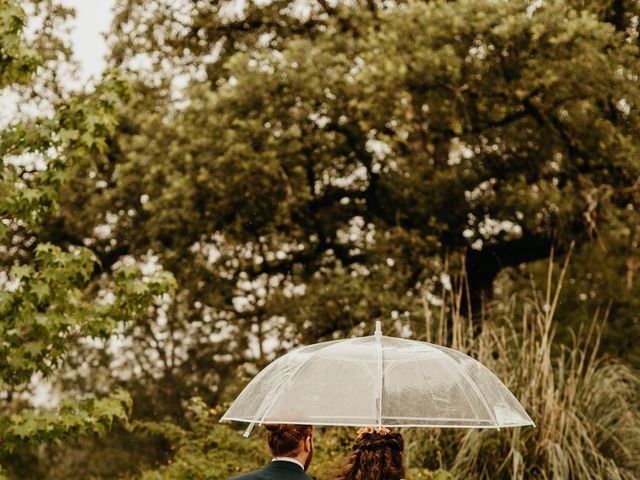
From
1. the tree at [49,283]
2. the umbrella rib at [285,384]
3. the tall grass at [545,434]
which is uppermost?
the tree at [49,283]

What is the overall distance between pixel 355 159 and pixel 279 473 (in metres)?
8.81

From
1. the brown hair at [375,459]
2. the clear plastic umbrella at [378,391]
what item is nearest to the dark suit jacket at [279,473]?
the clear plastic umbrella at [378,391]

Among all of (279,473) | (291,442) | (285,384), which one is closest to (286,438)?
(291,442)

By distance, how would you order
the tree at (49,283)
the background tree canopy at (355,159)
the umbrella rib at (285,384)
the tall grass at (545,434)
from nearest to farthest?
the umbrella rib at (285,384)
the tall grass at (545,434)
the tree at (49,283)
the background tree canopy at (355,159)

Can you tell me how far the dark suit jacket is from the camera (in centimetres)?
326

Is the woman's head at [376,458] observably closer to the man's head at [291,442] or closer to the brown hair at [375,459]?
the brown hair at [375,459]

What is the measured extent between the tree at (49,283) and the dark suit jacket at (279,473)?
4078 mm

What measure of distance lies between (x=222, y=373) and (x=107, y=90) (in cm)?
1431

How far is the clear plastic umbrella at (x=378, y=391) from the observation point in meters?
3.69

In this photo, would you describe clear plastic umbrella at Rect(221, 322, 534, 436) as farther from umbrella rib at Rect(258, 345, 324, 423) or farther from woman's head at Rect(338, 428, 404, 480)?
woman's head at Rect(338, 428, 404, 480)

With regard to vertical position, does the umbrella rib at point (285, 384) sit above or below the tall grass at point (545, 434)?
above

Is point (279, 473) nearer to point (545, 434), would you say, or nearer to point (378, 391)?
point (378, 391)

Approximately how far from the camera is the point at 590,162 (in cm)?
1074

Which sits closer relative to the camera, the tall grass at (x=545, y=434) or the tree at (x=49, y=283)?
the tall grass at (x=545, y=434)
